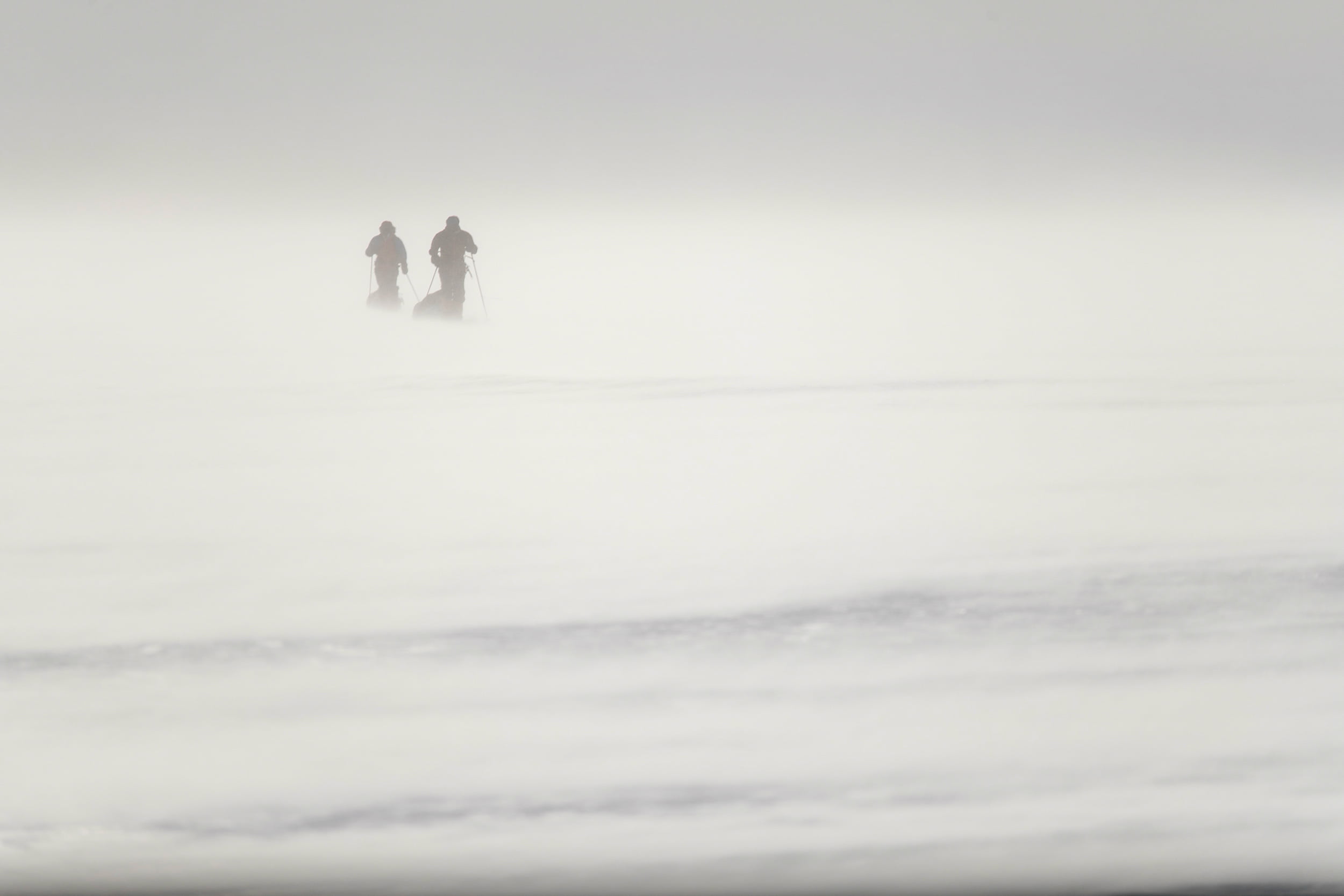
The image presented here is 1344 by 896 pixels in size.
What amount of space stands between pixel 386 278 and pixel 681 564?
657 millimetres

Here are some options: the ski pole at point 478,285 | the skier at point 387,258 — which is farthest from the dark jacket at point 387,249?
the ski pole at point 478,285

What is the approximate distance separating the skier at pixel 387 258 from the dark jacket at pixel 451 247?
1.9 inches

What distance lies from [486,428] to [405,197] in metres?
0.39

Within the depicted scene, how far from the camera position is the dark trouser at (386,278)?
207cm

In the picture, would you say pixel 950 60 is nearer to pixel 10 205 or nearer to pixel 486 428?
pixel 486 428

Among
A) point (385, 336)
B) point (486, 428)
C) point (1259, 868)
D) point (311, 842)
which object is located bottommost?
point (1259, 868)

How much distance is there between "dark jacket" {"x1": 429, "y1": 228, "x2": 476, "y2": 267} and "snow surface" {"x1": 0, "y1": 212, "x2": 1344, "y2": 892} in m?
0.03

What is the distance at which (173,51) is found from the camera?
202 cm

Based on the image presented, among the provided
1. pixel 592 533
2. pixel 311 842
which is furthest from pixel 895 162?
pixel 311 842

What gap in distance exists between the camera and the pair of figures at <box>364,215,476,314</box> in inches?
81.4

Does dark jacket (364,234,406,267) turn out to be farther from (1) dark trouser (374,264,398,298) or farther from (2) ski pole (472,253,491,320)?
(2) ski pole (472,253,491,320)

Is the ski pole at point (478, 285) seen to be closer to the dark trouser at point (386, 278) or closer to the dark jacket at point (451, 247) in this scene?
the dark jacket at point (451, 247)

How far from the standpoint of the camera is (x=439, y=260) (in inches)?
81.5

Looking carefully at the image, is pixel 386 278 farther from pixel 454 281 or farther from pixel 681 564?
pixel 681 564
